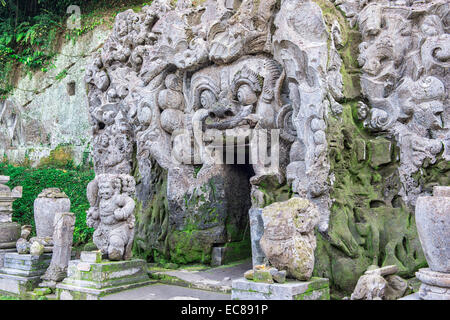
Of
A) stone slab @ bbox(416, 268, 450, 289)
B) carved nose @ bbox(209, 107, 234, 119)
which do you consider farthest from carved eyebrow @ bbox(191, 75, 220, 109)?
stone slab @ bbox(416, 268, 450, 289)

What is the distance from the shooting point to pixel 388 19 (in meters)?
6.29

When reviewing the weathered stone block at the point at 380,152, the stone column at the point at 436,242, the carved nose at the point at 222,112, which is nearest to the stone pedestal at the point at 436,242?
the stone column at the point at 436,242

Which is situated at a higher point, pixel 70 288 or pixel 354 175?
pixel 354 175

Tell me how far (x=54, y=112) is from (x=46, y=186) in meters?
3.74

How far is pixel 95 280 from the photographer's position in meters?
5.39

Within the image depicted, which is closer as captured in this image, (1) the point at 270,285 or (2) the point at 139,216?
(1) the point at 270,285

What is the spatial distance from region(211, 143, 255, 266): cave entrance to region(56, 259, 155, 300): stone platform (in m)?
1.77

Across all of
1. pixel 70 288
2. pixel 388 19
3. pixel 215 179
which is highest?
pixel 388 19

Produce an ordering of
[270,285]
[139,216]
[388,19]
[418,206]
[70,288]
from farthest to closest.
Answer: [139,216] < [388,19] < [70,288] < [270,285] < [418,206]

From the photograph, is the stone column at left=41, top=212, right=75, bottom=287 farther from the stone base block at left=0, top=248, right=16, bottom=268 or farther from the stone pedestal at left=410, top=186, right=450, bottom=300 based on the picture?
the stone pedestal at left=410, top=186, right=450, bottom=300

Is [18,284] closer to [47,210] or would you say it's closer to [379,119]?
[47,210]

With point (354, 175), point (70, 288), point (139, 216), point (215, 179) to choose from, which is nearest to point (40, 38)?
point (139, 216)

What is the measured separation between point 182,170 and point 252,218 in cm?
197

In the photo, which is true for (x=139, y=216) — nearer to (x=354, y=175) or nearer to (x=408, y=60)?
(x=354, y=175)
